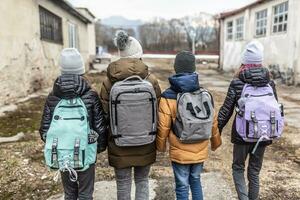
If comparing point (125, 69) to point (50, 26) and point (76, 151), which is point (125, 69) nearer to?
point (76, 151)

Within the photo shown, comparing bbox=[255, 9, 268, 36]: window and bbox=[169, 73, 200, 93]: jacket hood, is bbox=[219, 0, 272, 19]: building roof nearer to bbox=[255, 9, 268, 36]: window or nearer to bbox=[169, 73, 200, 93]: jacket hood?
bbox=[255, 9, 268, 36]: window

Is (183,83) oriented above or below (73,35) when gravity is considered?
below

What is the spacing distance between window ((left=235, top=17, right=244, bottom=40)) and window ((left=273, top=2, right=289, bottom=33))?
3766 mm

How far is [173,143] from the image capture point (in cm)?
Result: 264

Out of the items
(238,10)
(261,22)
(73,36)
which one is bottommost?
(73,36)

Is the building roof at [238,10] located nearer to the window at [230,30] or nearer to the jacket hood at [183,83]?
the window at [230,30]

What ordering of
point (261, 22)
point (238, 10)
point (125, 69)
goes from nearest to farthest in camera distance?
point (125, 69), point (261, 22), point (238, 10)

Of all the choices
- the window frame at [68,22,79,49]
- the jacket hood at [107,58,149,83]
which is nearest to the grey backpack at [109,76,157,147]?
the jacket hood at [107,58,149,83]

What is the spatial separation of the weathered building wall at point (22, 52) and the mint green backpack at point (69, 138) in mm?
6022

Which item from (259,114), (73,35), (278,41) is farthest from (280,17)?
(259,114)

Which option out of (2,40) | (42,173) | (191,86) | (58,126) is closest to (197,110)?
(191,86)

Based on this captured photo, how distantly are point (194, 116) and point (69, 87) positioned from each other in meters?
0.91

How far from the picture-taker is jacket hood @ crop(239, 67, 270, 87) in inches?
105

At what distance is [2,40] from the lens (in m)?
7.82
